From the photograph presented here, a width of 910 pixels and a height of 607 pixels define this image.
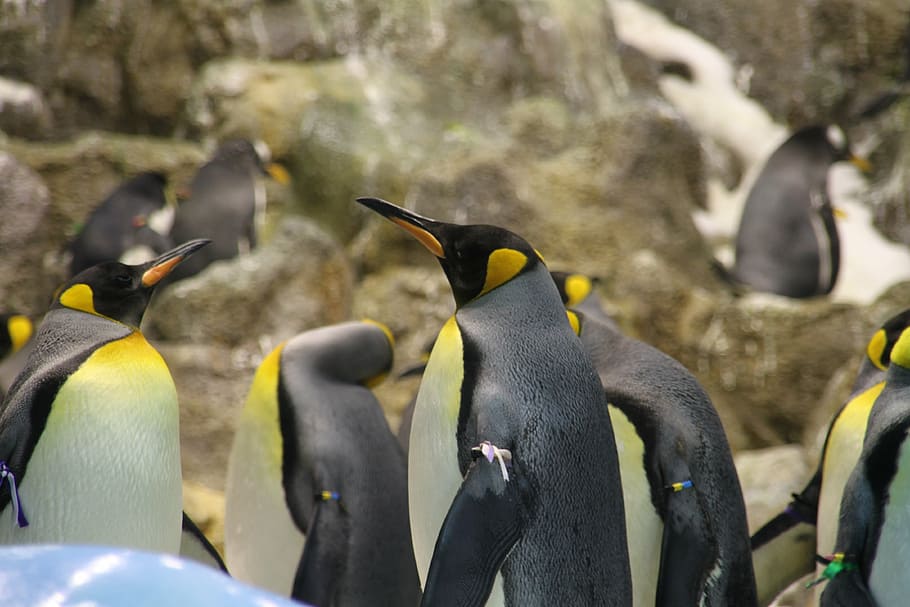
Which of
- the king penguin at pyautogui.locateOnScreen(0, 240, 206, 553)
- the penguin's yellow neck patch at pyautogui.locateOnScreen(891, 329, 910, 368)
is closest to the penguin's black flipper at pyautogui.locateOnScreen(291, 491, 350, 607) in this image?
the king penguin at pyautogui.locateOnScreen(0, 240, 206, 553)

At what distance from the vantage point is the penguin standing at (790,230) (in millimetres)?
8000

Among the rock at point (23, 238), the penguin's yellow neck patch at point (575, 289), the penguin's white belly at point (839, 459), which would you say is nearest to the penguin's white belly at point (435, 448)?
the penguin's white belly at point (839, 459)

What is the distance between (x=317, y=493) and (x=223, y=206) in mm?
4758

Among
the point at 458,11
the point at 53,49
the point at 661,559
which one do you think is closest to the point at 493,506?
the point at 661,559

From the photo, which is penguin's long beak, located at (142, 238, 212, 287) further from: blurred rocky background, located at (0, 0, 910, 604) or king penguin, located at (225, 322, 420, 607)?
blurred rocky background, located at (0, 0, 910, 604)

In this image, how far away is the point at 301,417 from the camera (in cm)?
334

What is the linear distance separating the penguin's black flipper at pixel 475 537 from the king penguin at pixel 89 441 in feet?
2.45

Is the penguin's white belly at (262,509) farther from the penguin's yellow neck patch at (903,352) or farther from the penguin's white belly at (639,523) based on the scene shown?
the penguin's yellow neck patch at (903,352)

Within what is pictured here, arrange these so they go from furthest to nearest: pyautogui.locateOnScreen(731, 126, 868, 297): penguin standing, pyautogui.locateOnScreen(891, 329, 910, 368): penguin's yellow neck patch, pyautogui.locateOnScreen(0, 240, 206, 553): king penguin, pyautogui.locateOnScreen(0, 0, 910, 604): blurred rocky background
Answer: pyautogui.locateOnScreen(731, 126, 868, 297): penguin standing < pyautogui.locateOnScreen(0, 0, 910, 604): blurred rocky background < pyautogui.locateOnScreen(891, 329, 910, 368): penguin's yellow neck patch < pyautogui.locateOnScreen(0, 240, 206, 553): king penguin

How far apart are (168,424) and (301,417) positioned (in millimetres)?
667

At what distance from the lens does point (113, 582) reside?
1.20 metres

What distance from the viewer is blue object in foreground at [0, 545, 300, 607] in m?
1.18

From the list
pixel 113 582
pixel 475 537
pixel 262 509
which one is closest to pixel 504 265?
pixel 475 537

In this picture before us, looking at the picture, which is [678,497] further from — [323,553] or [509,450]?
[323,553]
